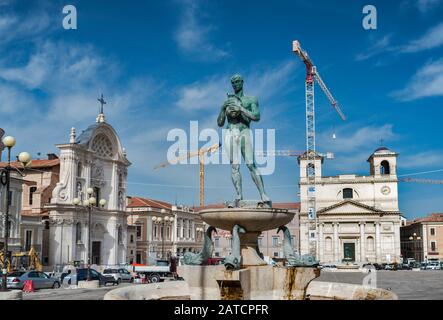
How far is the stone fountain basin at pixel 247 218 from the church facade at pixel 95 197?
119 ft

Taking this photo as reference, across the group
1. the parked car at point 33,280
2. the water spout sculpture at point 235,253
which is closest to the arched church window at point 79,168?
the parked car at point 33,280

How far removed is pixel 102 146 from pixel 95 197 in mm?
5584

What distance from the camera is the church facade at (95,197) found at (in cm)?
5019

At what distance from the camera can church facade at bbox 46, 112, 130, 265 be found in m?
50.2

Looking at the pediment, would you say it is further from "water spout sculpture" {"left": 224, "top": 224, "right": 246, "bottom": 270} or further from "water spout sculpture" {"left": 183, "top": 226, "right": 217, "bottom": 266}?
"water spout sculpture" {"left": 224, "top": 224, "right": 246, "bottom": 270}

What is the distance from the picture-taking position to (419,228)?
86062 millimetres

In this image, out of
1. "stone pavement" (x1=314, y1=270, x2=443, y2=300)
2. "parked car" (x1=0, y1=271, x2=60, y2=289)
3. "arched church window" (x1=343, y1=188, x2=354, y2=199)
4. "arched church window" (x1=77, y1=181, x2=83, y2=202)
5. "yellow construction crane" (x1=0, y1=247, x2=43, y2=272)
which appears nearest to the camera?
"stone pavement" (x1=314, y1=270, x2=443, y2=300)

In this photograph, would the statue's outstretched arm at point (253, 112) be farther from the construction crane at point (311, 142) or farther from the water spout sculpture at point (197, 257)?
the construction crane at point (311, 142)

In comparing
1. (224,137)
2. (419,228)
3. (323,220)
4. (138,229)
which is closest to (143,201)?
(138,229)

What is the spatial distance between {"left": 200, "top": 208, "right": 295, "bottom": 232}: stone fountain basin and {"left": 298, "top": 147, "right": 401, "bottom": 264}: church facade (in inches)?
2775

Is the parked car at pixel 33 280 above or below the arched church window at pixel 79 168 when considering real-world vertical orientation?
below

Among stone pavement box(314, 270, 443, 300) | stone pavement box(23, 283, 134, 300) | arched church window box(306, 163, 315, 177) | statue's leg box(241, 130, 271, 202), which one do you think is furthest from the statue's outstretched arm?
arched church window box(306, 163, 315, 177)

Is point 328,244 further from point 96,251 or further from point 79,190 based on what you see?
point 79,190

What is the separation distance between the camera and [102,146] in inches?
2258
